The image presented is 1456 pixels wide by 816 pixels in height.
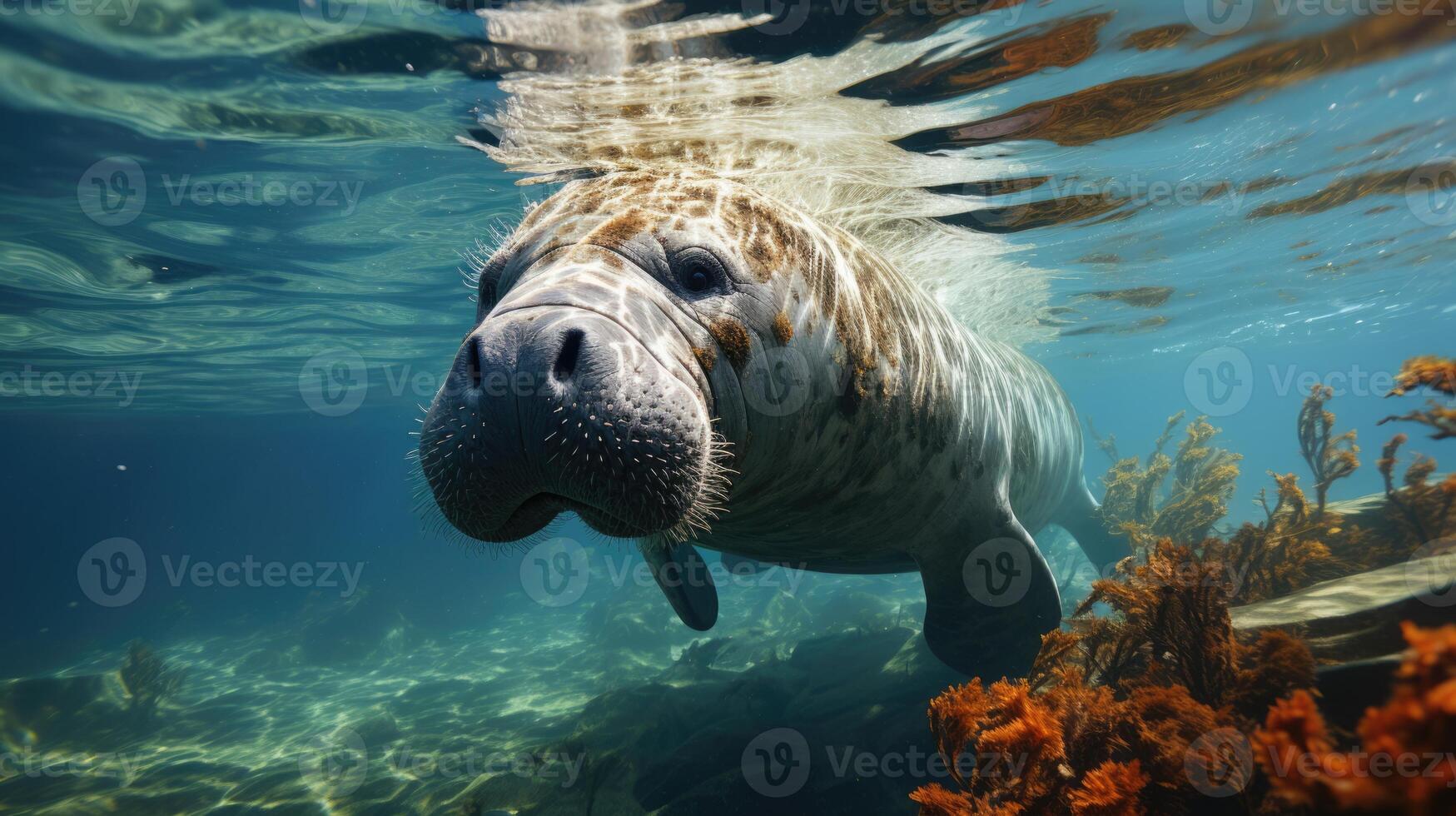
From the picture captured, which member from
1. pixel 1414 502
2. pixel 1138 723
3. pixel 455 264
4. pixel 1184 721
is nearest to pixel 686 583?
pixel 1138 723

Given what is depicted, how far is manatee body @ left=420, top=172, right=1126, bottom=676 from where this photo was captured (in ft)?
6.04

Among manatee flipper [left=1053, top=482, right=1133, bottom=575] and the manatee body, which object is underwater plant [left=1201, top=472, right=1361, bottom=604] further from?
manatee flipper [left=1053, top=482, right=1133, bottom=575]

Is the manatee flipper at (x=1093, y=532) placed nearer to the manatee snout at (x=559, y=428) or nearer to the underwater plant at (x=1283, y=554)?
the underwater plant at (x=1283, y=554)

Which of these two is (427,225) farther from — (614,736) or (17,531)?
(17,531)

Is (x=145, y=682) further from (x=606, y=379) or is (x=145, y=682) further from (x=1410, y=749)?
(x=1410, y=749)

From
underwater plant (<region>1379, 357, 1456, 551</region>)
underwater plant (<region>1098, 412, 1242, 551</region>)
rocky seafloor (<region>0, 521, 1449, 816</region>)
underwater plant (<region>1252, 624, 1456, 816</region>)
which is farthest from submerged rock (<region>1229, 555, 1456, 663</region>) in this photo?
underwater plant (<region>1098, 412, 1242, 551</region>)

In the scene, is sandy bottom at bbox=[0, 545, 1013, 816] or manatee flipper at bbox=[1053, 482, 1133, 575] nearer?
sandy bottom at bbox=[0, 545, 1013, 816]

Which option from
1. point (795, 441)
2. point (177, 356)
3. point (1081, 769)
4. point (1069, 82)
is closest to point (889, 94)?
point (1069, 82)

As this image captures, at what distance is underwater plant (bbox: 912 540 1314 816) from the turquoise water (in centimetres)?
217

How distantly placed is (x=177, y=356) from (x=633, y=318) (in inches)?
930

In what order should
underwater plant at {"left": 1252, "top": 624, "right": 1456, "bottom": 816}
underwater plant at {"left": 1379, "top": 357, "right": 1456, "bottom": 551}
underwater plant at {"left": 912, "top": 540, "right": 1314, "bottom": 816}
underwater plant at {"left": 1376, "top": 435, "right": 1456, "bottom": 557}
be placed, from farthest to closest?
underwater plant at {"left": 1376, "top": 435, "right": 1456, "bottom": 557} → underwater plant at {"left": 1379, "top": 357, "right": 1456, "bottom": 551} → underwater plant at {"left": 912, "top": 540, "right": 1314, "bottom": 816} → underwater plant at {"left": 1252, "top": 624, "right": 1456, "bottom": 816}

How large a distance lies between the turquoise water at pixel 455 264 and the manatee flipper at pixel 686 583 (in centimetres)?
134

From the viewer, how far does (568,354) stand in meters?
1.84

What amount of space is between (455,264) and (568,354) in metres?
13.1
